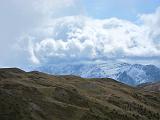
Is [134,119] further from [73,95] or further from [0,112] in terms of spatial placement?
[0,112]

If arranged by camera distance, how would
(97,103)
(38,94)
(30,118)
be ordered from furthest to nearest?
(97,103)
(38,94)
(30,118)

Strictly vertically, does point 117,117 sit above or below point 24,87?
below

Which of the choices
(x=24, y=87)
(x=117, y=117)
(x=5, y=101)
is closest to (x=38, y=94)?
(x=24, y=87)

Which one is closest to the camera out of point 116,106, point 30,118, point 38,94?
point 30,118

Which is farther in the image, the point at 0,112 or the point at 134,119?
the point at 134,119

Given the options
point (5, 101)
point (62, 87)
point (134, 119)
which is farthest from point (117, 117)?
point (5, 101)

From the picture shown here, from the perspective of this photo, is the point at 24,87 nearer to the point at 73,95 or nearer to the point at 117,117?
the point at 73,95

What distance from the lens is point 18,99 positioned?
15838 centimetres

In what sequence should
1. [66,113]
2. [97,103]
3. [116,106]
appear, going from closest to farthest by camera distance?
[66,113]
[97,103]
[116,106]

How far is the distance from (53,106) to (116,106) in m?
42.3

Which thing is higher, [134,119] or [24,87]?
[24,87]

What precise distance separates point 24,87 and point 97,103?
3398 cm

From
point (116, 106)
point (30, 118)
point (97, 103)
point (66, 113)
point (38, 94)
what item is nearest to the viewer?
point (30, 118)

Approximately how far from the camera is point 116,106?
19288cm
